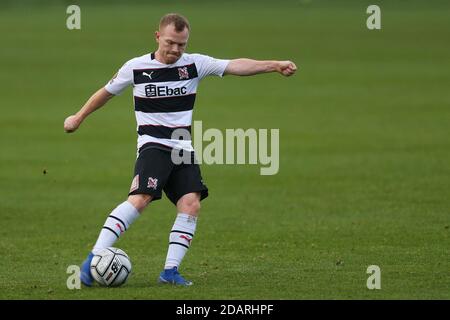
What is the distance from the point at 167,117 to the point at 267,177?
403 inches

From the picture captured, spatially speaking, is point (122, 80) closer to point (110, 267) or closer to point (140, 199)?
point (140, 199)

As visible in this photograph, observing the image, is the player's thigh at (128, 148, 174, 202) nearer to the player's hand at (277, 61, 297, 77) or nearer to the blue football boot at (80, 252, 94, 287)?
the blue football boot at (80, 252, 94, 287)

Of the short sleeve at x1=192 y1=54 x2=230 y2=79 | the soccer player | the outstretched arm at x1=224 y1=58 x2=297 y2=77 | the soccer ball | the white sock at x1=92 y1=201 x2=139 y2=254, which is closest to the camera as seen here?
the soccer ball

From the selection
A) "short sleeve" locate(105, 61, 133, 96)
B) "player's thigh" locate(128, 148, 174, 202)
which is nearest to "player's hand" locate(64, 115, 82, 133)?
"short sleeve" locate(105, 61, 133, 96)

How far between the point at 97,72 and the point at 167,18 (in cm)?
3231

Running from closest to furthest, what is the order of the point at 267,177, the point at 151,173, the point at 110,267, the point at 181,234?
the point at 110,267
the point at 151,173
the point at 181,234
the point at 267,177

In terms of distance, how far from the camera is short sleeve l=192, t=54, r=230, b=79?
11125 mm

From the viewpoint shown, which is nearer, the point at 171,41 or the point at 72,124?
the point at 171,41

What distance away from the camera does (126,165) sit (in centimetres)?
2323

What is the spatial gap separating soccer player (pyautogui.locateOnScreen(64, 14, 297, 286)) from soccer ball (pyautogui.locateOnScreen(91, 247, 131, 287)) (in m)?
0.26

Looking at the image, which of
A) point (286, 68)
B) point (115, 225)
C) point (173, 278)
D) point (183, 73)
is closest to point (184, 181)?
point (115, 225)

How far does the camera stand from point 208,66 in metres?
11.2

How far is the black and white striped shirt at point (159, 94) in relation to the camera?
10961 millimetres
